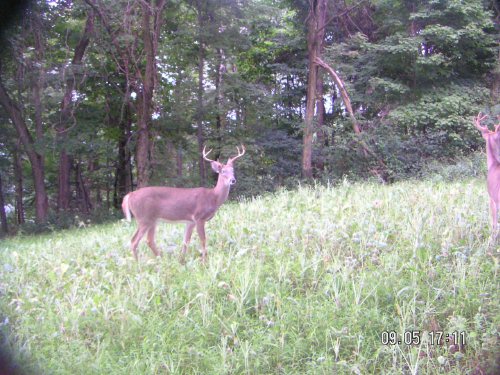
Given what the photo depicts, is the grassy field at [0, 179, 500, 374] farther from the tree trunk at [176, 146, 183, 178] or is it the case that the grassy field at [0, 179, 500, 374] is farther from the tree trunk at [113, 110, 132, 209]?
the tree trunk at [113, 110, 132, 209]

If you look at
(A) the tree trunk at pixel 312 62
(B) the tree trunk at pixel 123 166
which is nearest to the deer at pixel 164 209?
(A) the tree trunk at pixel 312 62

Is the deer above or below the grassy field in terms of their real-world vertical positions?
above

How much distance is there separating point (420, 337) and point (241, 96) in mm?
14315

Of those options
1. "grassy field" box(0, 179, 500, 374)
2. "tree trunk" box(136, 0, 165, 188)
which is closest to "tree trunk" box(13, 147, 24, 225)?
"tree trunk" box(136, 0, 165, 188)

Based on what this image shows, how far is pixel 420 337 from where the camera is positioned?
3.47 m

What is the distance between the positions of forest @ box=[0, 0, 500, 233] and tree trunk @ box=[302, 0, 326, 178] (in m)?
0.04

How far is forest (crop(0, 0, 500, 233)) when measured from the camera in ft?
49.1

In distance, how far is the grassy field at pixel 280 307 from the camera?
3.34 metres

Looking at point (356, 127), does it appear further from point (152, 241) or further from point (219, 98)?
point (152, 241)

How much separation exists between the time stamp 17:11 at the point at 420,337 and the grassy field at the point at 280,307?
0.04 feet

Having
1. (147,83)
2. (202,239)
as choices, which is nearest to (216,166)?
(202,239)

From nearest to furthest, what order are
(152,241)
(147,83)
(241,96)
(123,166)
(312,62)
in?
1. (152,241)
2. (147,83)
3. (312,62)
4. (241,96)
5. (123,166)

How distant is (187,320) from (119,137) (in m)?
15.4

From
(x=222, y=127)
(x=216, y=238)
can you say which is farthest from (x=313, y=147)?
(x=216, y=238)
